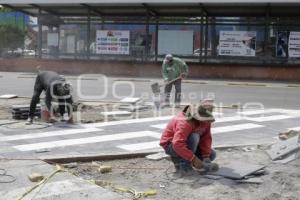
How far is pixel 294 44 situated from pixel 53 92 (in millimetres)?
17692

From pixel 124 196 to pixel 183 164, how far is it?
1.21 m

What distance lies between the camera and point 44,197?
6.02 meters

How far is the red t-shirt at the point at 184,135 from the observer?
6.65 metres

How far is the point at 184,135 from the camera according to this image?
6.66 metres

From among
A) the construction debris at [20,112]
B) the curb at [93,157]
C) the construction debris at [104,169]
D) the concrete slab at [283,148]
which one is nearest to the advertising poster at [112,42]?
the construction debris at [20,112]

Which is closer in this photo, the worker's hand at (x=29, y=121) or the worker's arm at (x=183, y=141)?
the worker's arm at (x=183, y=141)

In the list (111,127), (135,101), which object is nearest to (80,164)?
(111,127)

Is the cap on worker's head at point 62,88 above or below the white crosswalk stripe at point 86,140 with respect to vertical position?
above

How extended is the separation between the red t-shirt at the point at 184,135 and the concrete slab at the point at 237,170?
305mm

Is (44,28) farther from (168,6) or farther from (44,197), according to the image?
(44,197)

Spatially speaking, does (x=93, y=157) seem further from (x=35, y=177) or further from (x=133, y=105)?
(x=133, y=105)

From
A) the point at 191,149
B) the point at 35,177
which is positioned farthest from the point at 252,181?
the point at 35,177

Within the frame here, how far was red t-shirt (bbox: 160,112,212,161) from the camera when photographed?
21.8 feet

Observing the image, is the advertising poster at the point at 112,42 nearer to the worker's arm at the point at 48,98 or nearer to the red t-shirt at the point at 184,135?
the worker's arm at the point at 48,98
